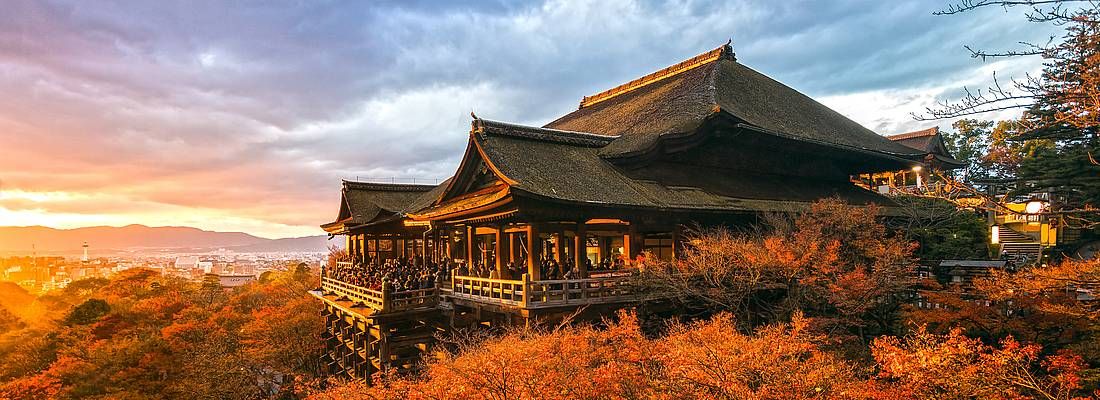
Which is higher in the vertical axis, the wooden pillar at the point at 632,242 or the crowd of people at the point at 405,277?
the wooden pillar at the point at 632,242

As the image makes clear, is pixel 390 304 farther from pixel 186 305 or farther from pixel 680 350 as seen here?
pixel 186 305

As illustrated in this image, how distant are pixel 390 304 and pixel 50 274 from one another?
126944 mm

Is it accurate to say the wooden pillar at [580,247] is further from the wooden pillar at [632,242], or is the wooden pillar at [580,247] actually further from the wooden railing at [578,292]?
the wooden pillar at [632,242]

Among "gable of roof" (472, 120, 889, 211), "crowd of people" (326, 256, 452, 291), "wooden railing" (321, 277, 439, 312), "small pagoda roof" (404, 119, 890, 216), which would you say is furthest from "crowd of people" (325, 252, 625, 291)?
"gable of roof" (472, 120, 889, 211)

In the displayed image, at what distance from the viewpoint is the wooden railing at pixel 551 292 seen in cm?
1342

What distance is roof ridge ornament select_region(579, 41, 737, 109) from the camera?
2678 cm

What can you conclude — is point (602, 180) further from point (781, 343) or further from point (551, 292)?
point (781, 343)

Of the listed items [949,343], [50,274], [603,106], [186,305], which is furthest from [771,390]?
[50,274]

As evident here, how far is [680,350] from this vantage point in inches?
397

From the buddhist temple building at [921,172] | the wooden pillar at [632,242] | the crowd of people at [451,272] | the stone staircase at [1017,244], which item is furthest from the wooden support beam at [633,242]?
the stone staircase at [1017,244]

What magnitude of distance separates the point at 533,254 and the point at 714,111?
8278 millimetres

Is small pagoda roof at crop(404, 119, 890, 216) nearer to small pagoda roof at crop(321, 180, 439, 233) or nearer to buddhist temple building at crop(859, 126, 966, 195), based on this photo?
buddhist temple building at crop(859, 126, 966, 195)

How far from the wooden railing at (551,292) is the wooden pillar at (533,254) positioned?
346 millimetres

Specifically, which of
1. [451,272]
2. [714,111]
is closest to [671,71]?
[714,111]
